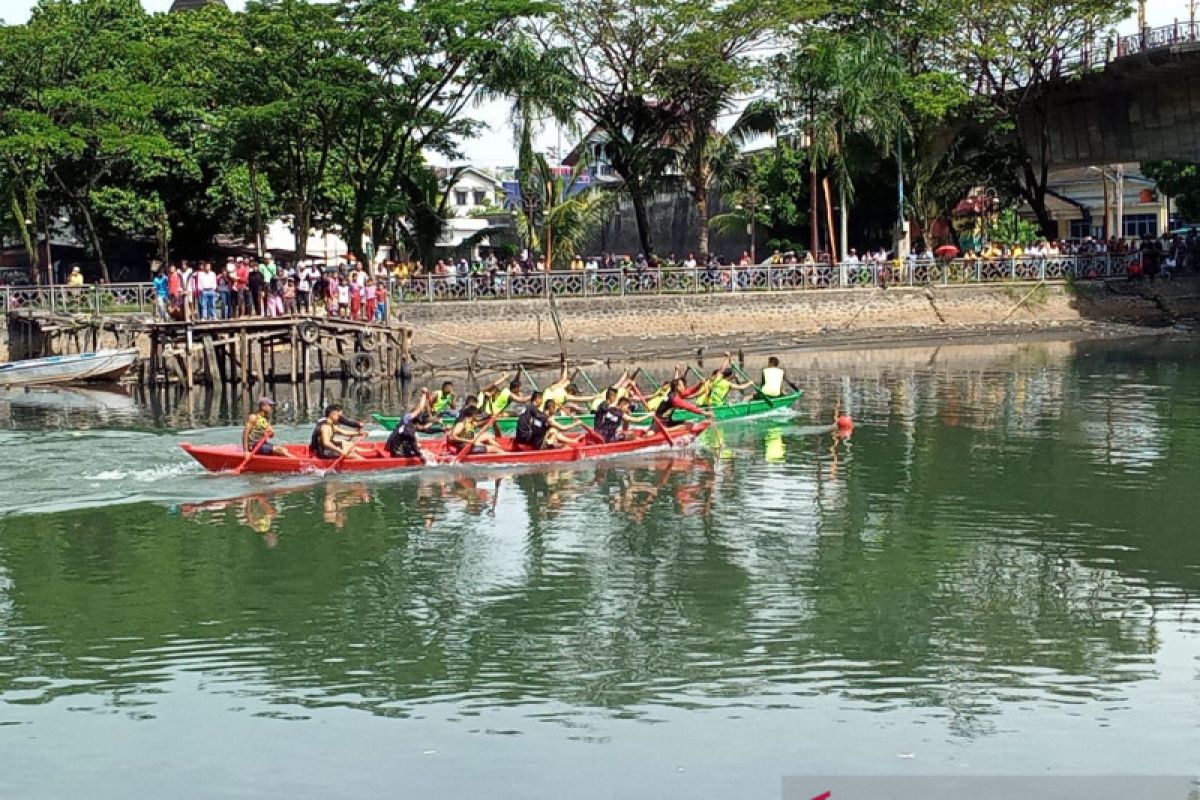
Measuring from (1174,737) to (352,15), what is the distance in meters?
36.1

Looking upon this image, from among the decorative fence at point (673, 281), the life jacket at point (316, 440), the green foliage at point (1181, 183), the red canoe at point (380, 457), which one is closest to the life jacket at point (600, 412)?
the red canoe at point (380, 457)

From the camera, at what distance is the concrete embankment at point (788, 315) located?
45312 mm

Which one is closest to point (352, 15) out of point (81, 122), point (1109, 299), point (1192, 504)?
point (81, 122)

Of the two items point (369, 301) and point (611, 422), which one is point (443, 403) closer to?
point (611, 422)

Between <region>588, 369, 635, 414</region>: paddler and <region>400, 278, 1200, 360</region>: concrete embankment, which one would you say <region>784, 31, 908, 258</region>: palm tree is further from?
<region>588, 369, 635, 414</region>: paddler

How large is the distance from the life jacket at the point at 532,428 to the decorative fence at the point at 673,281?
1920 centimetres

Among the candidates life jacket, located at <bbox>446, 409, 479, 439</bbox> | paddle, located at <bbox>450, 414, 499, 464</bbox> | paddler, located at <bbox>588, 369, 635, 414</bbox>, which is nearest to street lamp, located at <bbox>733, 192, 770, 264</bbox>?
paddler, located at <bbox>588, 369, 635, 414</bbox>

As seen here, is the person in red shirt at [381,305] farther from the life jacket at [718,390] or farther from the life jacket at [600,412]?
the life jacket at [600,412]

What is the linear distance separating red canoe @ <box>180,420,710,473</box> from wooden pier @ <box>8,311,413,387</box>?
43.3ft

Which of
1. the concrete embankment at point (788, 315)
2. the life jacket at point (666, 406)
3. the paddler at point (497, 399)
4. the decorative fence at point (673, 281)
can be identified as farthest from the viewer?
the concrete embankment at point (788, 315)

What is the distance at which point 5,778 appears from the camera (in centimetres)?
1227

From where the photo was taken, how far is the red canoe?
79.5ft

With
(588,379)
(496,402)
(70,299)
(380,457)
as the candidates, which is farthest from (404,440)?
(70,299)

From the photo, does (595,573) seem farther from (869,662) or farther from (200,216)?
(200,216)
